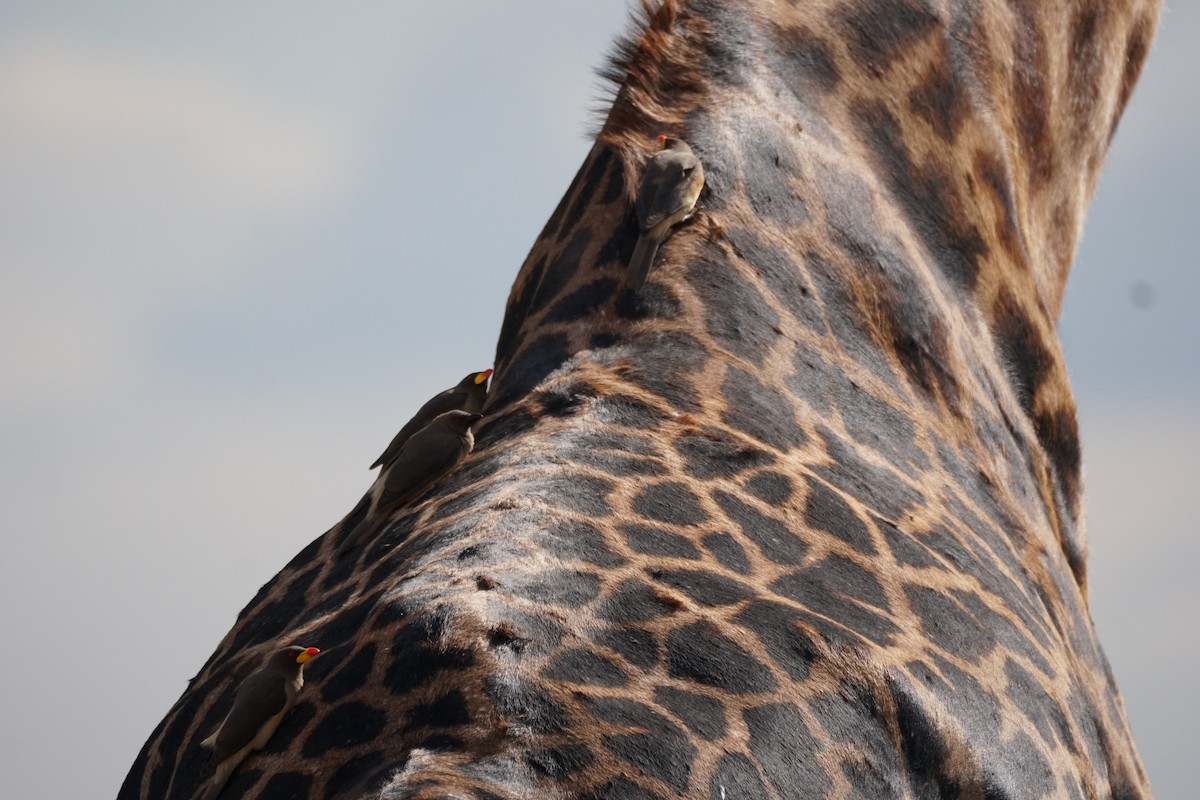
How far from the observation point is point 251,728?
3.25 m

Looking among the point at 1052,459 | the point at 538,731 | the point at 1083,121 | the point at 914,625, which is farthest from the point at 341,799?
the point at 1083,121

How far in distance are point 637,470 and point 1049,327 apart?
2.47 metres

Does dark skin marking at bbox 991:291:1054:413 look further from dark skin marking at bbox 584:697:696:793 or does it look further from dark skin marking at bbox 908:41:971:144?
dark skin marking at bbox 584:697:696:793

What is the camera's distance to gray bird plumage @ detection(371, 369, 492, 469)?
171 inches

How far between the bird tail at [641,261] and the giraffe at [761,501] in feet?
0.09

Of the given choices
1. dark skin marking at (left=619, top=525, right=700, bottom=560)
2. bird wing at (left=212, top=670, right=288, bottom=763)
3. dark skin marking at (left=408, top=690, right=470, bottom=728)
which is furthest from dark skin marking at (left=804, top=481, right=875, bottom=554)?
bird wing at (left=212, top=670, right=288, bottom=763)

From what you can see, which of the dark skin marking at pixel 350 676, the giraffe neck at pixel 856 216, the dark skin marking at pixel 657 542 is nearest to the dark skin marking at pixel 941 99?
the giraffe neck at pixel 856 216

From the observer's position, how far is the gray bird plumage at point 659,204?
13.9ft

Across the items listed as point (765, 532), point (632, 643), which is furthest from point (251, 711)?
point (765, 532)

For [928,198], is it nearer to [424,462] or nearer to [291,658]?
[424,462]

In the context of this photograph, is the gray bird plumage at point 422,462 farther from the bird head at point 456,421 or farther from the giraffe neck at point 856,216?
the giraffe neck at point 856,216

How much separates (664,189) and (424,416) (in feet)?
2.98

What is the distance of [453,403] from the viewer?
4.35m

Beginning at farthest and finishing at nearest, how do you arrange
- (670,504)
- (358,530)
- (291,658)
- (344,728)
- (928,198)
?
(928,198) < (358,530) < (670,504) < (291,658) < (344,728)
